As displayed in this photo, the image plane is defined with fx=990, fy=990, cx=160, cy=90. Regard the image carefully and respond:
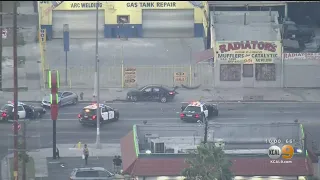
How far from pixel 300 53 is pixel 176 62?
944 centimetres

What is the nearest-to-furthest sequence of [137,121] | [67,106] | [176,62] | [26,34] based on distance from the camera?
[137,121], [67,106], [176,62], [26,34]

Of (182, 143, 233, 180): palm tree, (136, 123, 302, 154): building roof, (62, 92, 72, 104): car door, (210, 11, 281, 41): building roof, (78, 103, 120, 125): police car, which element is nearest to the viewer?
→ (182, 143, 233, 180): palm tree

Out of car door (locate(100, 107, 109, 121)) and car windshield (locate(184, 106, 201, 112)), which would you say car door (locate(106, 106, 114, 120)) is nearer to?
car door (locate(100, 107, 109, 121))

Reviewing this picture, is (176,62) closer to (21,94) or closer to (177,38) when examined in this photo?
(177,38)

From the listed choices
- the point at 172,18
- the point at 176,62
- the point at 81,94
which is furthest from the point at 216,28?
the point at 81,94

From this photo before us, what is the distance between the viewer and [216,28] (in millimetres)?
70562

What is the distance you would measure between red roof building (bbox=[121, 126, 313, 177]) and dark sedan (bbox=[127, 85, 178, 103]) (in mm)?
21014

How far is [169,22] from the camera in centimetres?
7875

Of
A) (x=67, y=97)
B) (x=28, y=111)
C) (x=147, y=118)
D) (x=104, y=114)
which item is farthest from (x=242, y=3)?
(x=28, y=111)

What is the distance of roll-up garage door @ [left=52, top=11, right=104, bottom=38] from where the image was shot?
78.0m

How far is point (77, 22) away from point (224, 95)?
19.9 metres

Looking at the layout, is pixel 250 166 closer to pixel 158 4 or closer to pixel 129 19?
pixel 158 4

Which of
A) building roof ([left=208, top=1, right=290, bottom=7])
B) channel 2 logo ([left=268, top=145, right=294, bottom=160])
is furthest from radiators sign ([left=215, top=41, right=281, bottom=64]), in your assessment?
channel 2 logo ([left=268, top=145, right=294, bottom=160])

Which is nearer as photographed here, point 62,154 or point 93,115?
point 62,154
